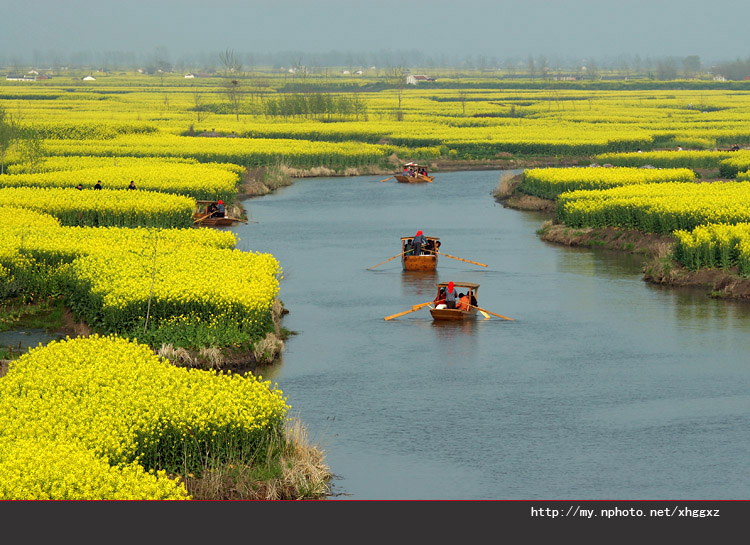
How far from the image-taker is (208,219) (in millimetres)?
75688

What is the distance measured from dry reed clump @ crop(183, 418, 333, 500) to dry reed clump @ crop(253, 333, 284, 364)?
39.5ft

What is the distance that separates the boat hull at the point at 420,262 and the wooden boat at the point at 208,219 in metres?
19.3

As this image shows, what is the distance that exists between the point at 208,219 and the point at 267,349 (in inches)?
1456

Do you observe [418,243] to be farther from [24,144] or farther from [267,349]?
[24,144]

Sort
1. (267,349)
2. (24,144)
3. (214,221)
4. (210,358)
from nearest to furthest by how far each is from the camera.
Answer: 1. (210,358)
2. (267,349)
3. (214,221)
4. (24,144)

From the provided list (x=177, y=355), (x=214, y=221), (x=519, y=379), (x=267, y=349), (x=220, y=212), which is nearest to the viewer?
(x=177, y=355)

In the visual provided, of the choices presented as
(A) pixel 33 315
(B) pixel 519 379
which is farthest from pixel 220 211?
(B) pixel 519 379

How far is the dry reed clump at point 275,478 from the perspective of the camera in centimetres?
2475

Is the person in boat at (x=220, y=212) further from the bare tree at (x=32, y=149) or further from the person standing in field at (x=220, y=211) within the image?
the bare tree at (x=32, y=149)

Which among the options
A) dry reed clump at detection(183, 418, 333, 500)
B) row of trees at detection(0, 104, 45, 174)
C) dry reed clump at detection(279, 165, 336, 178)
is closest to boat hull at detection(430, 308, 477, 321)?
dry reed clump at detection(183, 418, 333, 500)

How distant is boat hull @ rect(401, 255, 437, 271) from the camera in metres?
59.3

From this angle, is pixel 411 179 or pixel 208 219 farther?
pixel 411 179

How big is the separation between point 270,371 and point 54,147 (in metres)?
95.0

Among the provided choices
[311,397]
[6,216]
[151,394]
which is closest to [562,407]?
[311,397]
